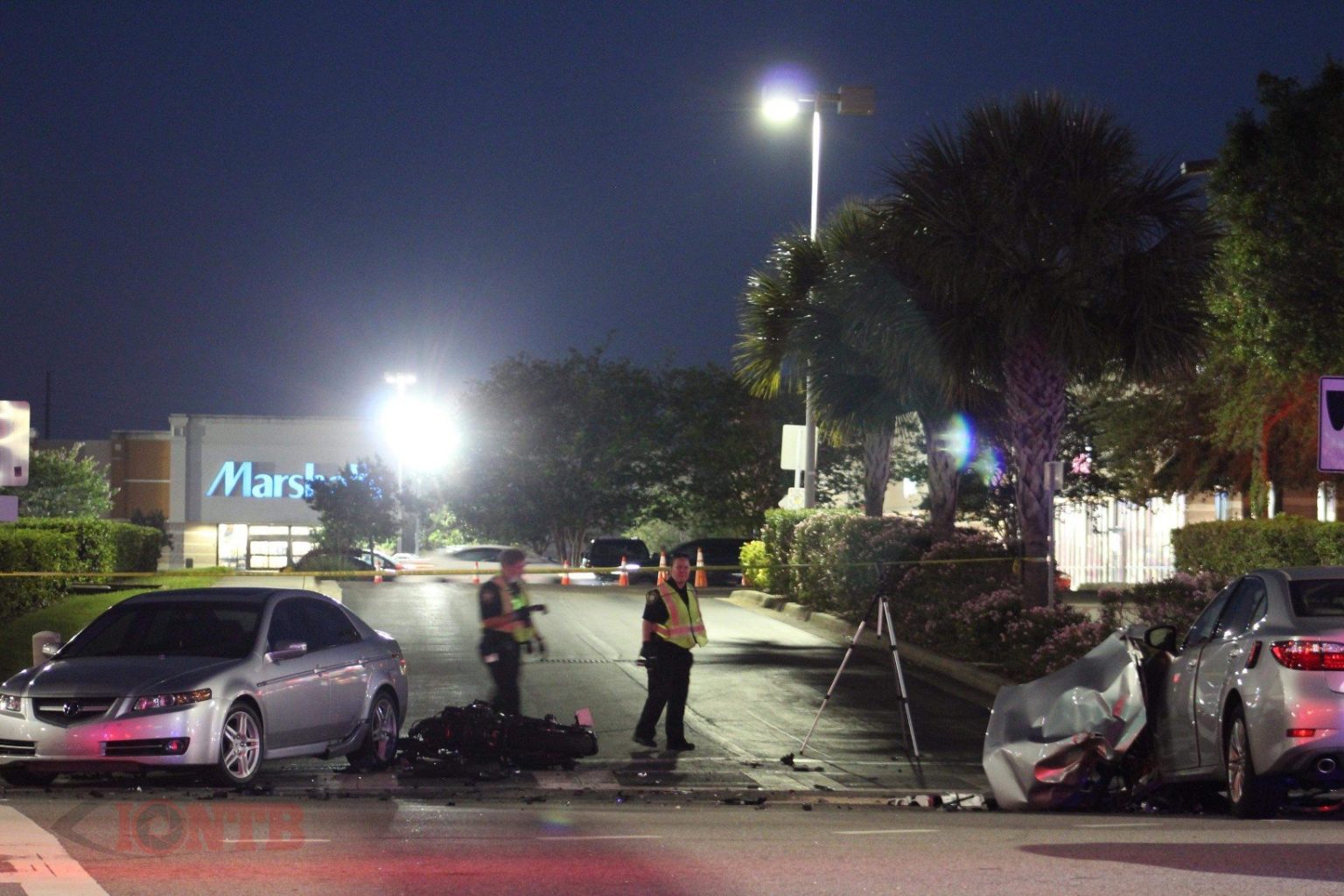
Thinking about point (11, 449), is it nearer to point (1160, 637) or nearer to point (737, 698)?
point (737, 698)

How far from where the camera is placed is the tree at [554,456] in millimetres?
52375

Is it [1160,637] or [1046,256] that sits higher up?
[1046,256]

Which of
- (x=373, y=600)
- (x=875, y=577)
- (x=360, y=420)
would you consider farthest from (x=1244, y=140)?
(x=360, y=420)

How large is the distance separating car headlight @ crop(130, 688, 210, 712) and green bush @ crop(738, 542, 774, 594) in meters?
18.3

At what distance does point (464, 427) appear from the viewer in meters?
53.4

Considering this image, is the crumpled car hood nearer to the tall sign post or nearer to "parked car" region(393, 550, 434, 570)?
the tall sign post

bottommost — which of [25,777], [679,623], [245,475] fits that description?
[25,777]

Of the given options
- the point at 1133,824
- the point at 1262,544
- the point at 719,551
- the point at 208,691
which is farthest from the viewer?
the point at 719,551

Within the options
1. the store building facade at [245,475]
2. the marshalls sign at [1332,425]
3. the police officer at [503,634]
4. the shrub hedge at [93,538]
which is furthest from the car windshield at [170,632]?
the store building facade at [245,475]

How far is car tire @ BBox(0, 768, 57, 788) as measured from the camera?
36.8ft

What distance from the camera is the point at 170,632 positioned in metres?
12.0

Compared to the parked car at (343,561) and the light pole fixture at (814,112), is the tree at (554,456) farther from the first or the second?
the light pole fixture at (814,112)

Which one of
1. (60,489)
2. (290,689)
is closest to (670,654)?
(290,689)

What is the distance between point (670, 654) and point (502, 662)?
1469mm
